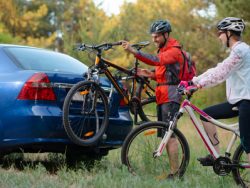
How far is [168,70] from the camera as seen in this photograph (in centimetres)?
635

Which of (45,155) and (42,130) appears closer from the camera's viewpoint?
(42,130)

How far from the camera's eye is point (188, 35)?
24656 millimetres

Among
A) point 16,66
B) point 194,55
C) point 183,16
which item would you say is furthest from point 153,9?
point 16,66

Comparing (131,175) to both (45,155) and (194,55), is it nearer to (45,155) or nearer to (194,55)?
(45,155)

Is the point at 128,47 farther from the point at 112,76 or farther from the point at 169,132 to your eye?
the point at 169,132

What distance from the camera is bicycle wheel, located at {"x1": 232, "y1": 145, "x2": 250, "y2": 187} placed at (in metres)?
5.90

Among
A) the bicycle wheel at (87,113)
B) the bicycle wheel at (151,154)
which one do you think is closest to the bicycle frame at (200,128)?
the bicycle wheel at (151,154)

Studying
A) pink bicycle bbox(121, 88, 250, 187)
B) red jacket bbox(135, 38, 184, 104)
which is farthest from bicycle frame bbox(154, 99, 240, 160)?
red jacket bbox(135, 38, 184, 104)

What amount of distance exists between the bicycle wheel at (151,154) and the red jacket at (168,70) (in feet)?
1.33

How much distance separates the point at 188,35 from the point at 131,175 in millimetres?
19398

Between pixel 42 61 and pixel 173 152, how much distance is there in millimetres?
1941

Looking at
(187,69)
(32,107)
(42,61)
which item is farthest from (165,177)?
(42,61)

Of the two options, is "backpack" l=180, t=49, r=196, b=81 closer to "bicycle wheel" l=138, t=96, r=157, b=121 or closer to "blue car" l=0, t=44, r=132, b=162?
"bicycle wheel" l=138, t=96, r=157, b=121

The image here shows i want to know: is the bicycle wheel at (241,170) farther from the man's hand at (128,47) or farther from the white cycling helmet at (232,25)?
the man's hand at (128,47)
